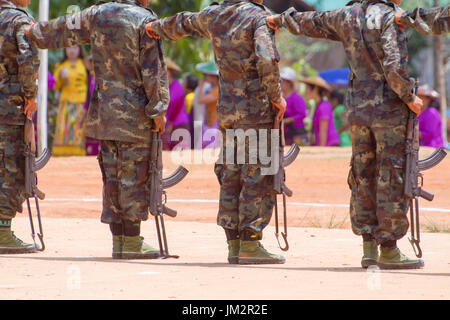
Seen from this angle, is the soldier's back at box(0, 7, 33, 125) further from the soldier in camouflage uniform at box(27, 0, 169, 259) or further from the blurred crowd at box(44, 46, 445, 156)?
the blurred crowd at box(44, 46, 445, 156)

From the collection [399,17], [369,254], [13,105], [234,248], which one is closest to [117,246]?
[234,248]

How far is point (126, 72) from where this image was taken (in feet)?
26.6

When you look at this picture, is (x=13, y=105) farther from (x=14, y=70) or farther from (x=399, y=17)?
(x=399, y=17)

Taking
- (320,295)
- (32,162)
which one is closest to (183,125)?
(32,162)

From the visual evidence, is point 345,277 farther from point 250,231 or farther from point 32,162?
point 32,162

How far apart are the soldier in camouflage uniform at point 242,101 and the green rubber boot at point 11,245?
1.79 metres

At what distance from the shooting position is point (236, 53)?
7.71 metres

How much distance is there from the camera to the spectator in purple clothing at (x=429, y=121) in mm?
18016

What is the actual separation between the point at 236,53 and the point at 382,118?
3.94ft

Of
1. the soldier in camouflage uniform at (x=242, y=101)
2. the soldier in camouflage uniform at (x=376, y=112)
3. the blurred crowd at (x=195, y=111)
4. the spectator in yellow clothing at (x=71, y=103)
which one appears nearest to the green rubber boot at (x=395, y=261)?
the soldier in camouflage uniform at (x=376, y=112)

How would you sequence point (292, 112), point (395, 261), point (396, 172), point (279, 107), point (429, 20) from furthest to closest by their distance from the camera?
point (292, 112)
point (279, 107)
point (395, 261)
point (396, 172)
point (429, 20)

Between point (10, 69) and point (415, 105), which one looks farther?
point (10, 69)

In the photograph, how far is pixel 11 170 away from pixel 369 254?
3064 millimetres
